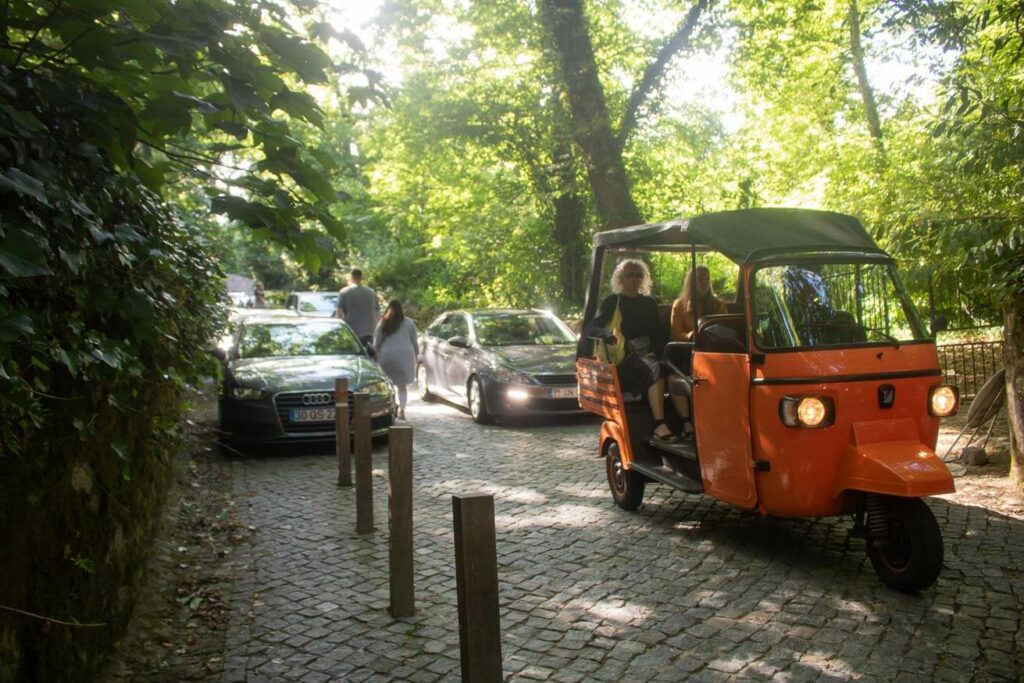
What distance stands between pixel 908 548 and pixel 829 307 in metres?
1.63

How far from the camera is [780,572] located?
18.9 feet

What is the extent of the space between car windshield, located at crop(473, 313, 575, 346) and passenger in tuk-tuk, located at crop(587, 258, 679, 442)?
613 centimetres

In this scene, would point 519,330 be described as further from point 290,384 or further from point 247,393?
point 247,393

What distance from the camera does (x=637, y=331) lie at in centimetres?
771

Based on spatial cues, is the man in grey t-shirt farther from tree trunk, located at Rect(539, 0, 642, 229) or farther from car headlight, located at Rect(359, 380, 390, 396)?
tree trunk, located at Rect(539, 0, 642, 229)

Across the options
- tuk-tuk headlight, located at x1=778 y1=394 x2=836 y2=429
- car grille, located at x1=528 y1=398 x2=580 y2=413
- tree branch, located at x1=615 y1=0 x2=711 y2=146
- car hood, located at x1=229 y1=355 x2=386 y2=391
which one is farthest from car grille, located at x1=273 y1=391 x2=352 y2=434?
tree branch, located at x1=615 y1=0 x2=711 y2=146

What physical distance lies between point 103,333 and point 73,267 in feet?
1.93

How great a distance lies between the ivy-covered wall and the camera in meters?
2.92

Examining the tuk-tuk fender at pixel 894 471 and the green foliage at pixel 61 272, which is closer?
the green foliage at pixel 61 272

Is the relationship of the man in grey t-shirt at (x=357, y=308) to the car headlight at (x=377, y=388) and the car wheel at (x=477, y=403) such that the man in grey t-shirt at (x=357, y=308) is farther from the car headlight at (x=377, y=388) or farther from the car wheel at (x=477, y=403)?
the car headlight at (x=377, y=388)

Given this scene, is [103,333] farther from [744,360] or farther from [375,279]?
[375,279]

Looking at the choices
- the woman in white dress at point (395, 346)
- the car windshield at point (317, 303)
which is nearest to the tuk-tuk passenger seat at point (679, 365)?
the woman in white dress at point (395, 346)

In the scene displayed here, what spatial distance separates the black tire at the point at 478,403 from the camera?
505 inches

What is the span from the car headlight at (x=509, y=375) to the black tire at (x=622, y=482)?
460 cm
